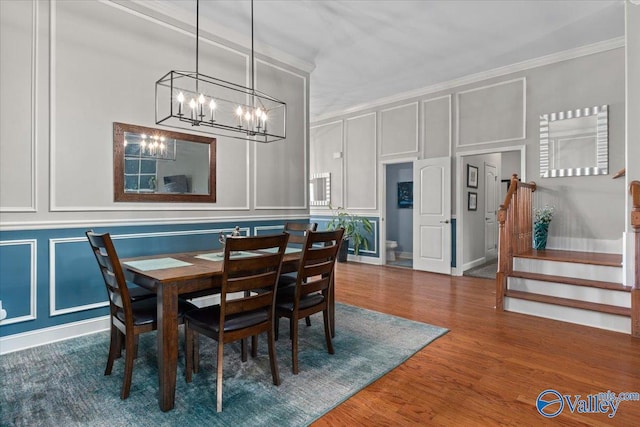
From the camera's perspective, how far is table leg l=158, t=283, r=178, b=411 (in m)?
1.83

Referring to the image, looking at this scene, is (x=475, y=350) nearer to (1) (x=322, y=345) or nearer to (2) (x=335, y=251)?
(1) (x=322, y=345)

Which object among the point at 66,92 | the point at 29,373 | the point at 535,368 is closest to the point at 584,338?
the point at 535,368

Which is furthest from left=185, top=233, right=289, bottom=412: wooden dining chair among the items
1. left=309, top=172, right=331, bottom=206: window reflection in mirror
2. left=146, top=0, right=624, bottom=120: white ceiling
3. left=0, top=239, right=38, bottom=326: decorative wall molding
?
left=309, top=172, right=331, bottom=206: window reflection in mirror

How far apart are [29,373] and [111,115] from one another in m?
2.14

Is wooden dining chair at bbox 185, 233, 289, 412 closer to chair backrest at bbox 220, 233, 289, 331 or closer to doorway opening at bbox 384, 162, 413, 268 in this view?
chair backrest at bbox 220, 233, 289, 331

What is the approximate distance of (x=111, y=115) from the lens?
10.2ft

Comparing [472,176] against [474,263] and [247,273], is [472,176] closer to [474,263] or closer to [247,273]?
[474,263]

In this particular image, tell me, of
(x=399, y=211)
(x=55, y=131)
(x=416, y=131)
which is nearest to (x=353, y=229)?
(x=399, y=211)

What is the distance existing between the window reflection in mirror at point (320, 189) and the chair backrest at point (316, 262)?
4.74 metres

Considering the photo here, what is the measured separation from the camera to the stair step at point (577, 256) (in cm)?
353

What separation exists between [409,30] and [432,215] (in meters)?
2.97

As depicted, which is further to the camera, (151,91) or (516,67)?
(516,67)

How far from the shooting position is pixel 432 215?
5758 millimetres

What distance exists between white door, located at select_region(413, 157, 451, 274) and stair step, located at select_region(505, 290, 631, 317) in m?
1.85
